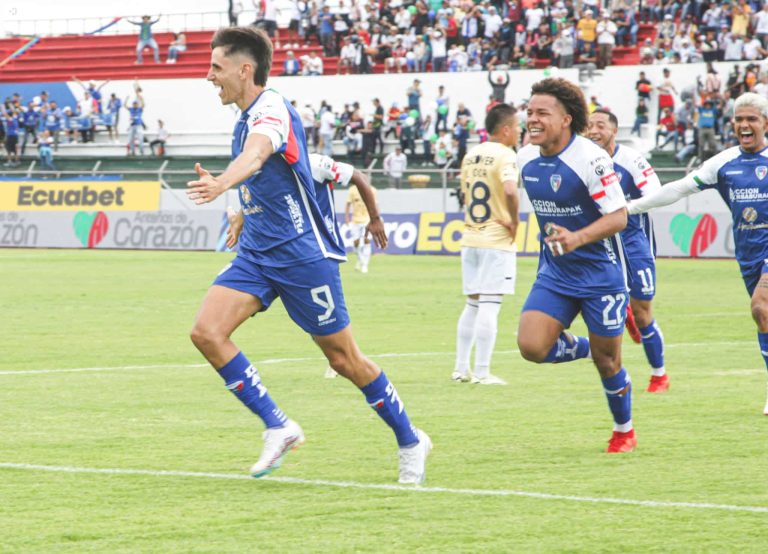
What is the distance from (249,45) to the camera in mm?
7562

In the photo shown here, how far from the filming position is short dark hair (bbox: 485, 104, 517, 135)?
1245cm

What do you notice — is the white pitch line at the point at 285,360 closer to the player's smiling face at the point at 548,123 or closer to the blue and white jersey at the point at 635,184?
the blue and white jersey at the point at 635,184

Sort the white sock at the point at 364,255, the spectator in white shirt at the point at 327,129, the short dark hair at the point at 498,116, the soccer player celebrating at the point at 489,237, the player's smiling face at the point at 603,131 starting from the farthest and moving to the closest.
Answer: the spectator in white shirt at the point at 327,129
the white sock at the point at 364,255
the soccer player celebrating at the point at 489,237
the short dark hair at the point at 498,116
the player's smiling face at the point at 603,131

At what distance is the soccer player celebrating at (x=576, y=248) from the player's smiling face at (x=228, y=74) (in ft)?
Result: 6.30

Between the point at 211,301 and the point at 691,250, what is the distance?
2723cm

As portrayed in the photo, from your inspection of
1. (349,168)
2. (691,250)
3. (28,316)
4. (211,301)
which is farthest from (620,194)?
(691,250)

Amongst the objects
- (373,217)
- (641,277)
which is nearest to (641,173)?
(641,277)

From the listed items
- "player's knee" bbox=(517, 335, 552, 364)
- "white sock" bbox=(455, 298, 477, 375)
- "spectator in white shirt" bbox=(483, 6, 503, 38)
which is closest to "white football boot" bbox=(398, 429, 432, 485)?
"player's knee" bbox=(517, 335, 552, 364)

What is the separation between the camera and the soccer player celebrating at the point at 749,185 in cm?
1018

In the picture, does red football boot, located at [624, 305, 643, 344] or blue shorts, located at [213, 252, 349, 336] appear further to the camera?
red football boot, located at [624, 305, 643, 344]

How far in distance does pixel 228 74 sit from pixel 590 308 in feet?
8.97

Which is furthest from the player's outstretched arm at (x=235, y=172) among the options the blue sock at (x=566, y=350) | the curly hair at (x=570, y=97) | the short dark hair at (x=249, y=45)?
the blue sock at (x=566, y=350)

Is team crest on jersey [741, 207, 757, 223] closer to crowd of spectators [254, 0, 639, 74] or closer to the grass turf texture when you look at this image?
the grass turf texture

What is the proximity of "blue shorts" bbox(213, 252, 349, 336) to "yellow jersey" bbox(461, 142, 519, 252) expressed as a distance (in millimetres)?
5316
